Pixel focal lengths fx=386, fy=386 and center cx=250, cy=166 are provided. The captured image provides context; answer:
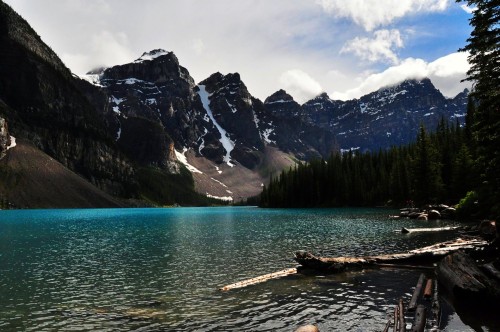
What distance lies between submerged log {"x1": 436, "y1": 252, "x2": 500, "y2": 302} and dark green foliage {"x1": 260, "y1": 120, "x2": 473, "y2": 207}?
216 ft

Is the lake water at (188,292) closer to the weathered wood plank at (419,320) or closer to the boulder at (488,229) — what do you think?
the weathered wood plank at (419,320)

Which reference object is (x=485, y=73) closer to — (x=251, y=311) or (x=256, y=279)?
(x=256, y=279)

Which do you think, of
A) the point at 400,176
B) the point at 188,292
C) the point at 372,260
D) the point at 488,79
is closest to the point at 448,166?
the point at 400,176

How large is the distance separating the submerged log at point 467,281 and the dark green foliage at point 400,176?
65.7 metres

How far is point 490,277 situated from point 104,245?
45220 millimetres

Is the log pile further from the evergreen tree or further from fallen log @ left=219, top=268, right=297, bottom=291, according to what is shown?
the evergreen tree

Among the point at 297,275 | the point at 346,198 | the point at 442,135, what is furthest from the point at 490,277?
the point at 346,198

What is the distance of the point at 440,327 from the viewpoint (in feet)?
56.0

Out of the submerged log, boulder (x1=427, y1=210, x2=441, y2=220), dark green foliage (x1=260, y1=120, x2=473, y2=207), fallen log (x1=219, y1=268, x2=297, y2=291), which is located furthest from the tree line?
fallen log (x1=219, y1=268, x2=297, y2=291)

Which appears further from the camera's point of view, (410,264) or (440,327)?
(410,264)

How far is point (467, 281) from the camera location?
2094 centimetres

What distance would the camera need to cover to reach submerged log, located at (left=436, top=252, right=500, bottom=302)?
20016 millimetres

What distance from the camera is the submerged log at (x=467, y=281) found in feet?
65.7

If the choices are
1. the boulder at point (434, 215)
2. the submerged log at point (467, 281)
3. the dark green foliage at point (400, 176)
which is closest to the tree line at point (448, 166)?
the dark green foliage at point (400, 176)
